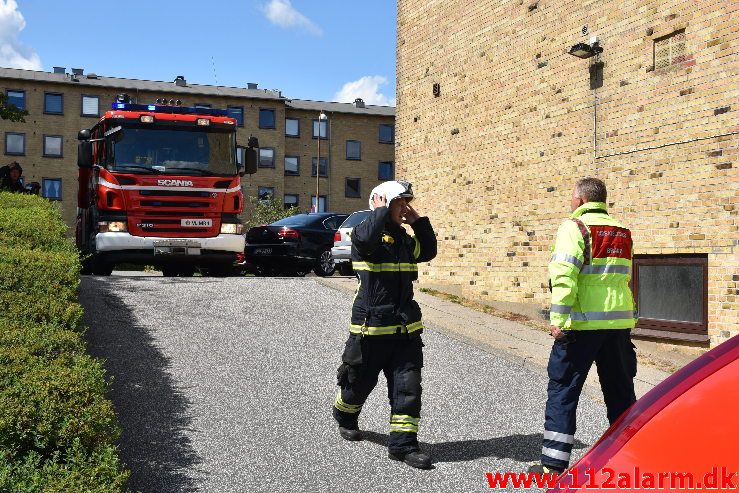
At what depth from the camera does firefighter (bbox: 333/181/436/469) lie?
16.9ft

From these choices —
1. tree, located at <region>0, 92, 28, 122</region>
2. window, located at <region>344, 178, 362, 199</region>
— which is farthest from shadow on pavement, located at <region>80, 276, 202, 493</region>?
window, located at <region>344, 178, 362, 199</region>

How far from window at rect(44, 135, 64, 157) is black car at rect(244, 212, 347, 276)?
3911 centimetres

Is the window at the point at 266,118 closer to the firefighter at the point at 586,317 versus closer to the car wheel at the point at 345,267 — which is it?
the car wheel at the point at 345,267

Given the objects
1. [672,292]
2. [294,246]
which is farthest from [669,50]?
[294,246]

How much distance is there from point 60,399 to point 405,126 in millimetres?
12347

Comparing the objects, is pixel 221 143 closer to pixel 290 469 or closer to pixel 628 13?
pixel 628 13

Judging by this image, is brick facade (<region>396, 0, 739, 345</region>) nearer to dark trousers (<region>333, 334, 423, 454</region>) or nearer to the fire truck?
the fire truck

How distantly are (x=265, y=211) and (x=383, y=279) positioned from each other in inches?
1815

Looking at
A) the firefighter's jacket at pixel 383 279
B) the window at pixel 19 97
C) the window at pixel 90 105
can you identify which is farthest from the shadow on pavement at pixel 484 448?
the window at pixel 19 97

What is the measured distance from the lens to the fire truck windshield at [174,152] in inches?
A: 509

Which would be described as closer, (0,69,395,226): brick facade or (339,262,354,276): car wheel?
(339,262,354,276): car wheel

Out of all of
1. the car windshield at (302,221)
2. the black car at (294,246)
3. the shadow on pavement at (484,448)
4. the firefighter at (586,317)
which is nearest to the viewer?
the firefighter at (586,317)

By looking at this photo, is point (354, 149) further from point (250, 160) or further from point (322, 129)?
point (250, 160)

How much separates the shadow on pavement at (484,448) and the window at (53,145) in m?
51.4
